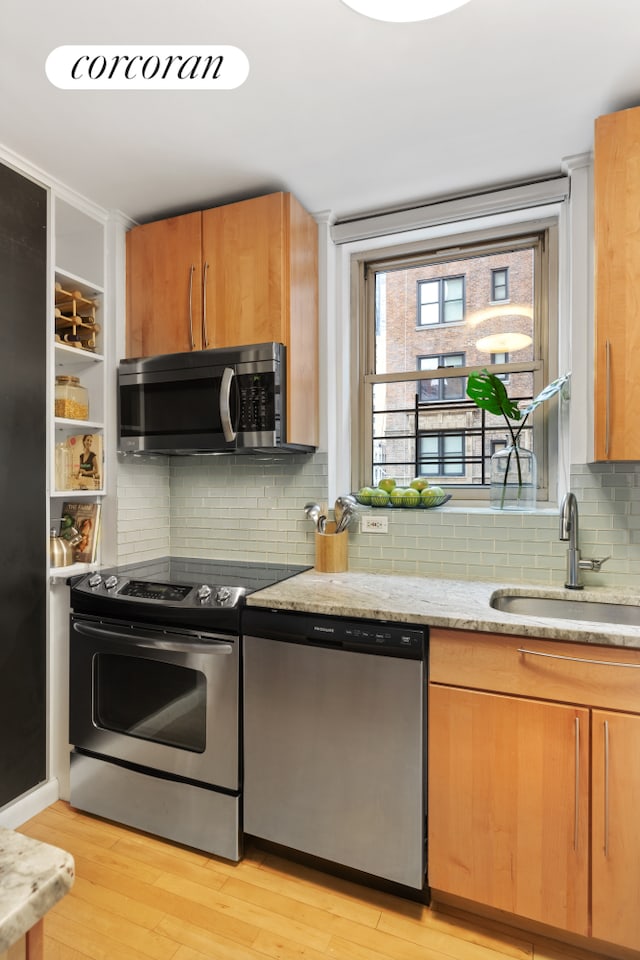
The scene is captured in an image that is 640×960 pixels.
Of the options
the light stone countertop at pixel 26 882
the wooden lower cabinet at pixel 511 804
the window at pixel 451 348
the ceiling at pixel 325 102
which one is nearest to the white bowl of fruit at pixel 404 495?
the window at pixel 451 348

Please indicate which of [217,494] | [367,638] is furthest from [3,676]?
[367,638]

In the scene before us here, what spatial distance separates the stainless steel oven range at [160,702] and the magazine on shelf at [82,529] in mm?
237

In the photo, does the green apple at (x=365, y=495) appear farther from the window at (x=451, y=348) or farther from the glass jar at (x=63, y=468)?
the glass jar at (x=63, y=468)

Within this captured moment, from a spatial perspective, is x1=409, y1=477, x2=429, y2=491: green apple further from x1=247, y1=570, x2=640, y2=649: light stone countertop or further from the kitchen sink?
the kitchen sink

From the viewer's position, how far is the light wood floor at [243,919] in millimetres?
1510

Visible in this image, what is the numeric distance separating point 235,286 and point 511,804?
6.73 feet

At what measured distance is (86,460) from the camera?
2342 millimetres

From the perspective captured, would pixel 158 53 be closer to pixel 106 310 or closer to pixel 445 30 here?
pixel 445 30

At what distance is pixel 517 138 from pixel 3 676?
105 inches

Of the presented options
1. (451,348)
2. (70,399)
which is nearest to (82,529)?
(70,399)

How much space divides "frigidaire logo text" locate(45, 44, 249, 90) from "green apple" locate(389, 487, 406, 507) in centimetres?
155

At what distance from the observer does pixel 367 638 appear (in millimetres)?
1654

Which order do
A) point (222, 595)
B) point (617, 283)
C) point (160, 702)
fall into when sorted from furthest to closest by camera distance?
point (160, 702) → point (222, 595) → point (617, 283)

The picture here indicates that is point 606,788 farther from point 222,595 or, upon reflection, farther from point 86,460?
point 86,460
